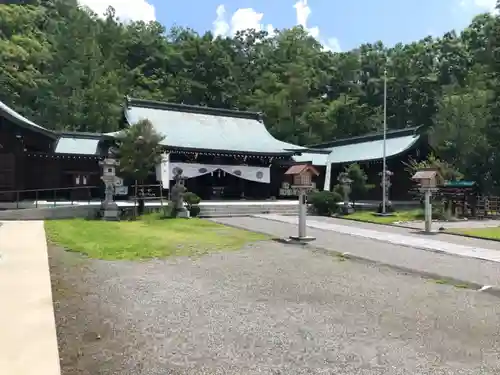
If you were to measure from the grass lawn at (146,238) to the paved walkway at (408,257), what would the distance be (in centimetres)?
186

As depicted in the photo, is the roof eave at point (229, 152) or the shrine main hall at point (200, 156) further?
the roof eave at point (229, 152)

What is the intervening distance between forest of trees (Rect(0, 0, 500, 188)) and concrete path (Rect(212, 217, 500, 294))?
740 inches

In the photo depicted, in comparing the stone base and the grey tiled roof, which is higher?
the grey tiled roof

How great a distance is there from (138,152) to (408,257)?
11.4 m

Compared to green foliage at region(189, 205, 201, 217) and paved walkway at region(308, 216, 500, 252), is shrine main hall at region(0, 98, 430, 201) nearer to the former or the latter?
green foliage at region(189, 205, 201, 217)

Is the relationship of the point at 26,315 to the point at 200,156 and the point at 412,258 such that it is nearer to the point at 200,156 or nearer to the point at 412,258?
the point at 412,258

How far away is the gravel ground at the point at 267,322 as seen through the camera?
154 inches

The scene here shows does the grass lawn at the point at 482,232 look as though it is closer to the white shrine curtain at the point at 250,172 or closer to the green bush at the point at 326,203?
the green bush at the point at 326,203

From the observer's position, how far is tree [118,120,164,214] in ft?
58.1

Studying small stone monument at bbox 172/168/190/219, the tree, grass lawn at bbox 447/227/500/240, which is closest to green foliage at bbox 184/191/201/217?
small stone monument at bbox 172/168/190/219

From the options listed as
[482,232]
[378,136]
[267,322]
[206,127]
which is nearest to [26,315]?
[267,322]

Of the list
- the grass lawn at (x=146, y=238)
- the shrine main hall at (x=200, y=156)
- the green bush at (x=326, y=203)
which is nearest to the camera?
the grass lawn at (x=146, y=238)

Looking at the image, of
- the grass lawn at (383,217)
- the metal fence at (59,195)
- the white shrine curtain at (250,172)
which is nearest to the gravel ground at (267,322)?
the grass lawn at (383,217)

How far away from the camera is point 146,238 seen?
1179cm
